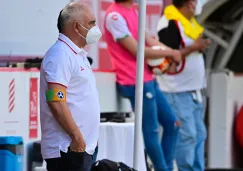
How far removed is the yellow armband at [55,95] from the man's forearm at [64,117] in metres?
0.02

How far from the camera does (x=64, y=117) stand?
6.23 metres

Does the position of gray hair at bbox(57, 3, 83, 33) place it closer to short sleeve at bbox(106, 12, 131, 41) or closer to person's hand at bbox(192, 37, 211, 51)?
short sleeve at bbox(106, 12, 131, 41)

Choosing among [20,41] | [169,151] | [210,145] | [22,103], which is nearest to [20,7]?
[20,41]

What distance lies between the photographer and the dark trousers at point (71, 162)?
638cm

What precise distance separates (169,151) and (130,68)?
3.04 feet

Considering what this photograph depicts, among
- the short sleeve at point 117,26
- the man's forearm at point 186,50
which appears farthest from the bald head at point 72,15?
the man's forearm at point 186,50

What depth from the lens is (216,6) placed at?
1246 centimetres

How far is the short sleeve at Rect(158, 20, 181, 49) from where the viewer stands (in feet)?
31.9

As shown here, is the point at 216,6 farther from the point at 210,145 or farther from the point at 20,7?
the point at 20,7

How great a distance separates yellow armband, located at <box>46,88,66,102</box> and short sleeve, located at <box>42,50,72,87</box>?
6 cm

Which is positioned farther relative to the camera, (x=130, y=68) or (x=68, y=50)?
(x=130, y=68)

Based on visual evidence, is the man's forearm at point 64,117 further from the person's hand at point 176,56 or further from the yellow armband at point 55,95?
the person's hand at point 176,56

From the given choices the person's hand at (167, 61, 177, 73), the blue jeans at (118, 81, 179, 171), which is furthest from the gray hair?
the person's hand at (167, 61, 177, 73)

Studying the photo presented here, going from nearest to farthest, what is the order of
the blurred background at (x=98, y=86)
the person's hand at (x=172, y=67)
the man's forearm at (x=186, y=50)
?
the blurred background at (x=98, y=86)
the person's hand at (x=172, y=67)
the man's forearm at (x=186, y=50)
